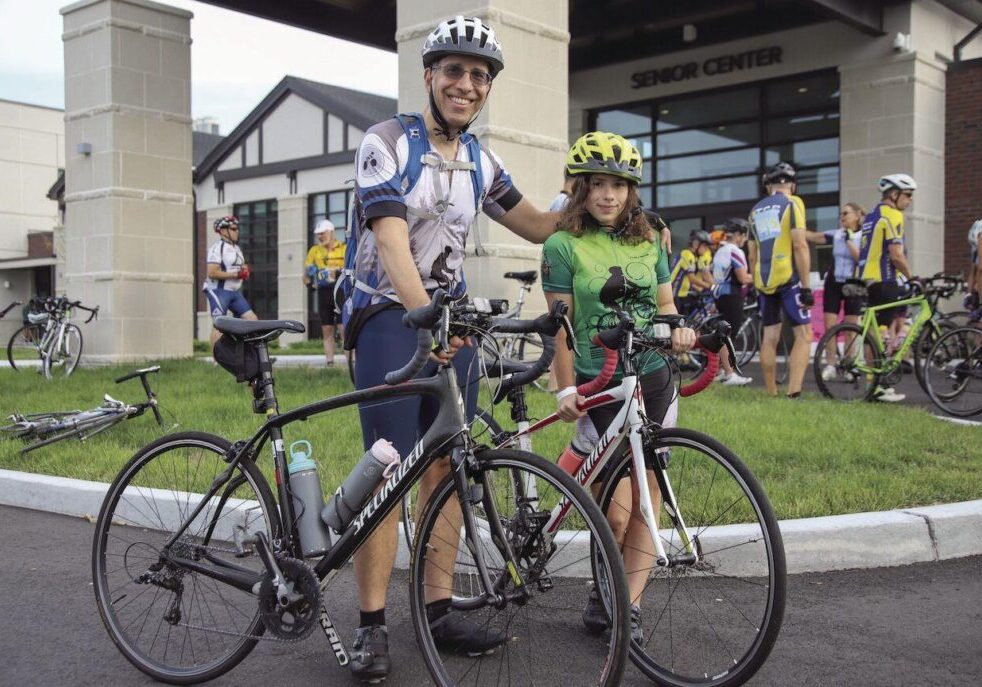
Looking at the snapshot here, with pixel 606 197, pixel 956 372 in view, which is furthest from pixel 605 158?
pixel 956 372

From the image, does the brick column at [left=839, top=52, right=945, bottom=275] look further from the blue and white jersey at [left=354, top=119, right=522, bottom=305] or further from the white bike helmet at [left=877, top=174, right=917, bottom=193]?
the blue and white jersey at [left=354, top=119, right=522, bottom=305]

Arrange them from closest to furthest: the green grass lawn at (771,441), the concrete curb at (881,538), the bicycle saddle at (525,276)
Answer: the concrete curb at (881,538) → the green grass lawn at (771,441) → the bicycle saddle at (525,276)

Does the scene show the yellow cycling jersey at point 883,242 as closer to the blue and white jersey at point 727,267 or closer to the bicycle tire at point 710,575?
the blue and white jersey at point 727,267

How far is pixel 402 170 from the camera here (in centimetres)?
334

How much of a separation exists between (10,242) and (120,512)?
174ft

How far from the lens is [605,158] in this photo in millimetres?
3559

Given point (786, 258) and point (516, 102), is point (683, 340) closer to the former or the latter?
point (786, 258)

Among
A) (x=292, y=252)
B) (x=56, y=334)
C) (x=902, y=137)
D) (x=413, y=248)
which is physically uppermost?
(x=902, y=137)

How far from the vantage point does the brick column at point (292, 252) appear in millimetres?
34531

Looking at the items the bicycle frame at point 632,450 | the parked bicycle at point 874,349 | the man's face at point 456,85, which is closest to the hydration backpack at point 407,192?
the man's face at point 456,85

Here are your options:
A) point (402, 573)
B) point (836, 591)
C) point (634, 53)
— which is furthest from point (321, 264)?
point (836, 591)

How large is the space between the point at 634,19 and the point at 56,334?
1035cm

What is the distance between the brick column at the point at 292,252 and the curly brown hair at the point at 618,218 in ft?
103

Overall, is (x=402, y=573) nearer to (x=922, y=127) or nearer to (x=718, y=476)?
(x=718, y=476)
